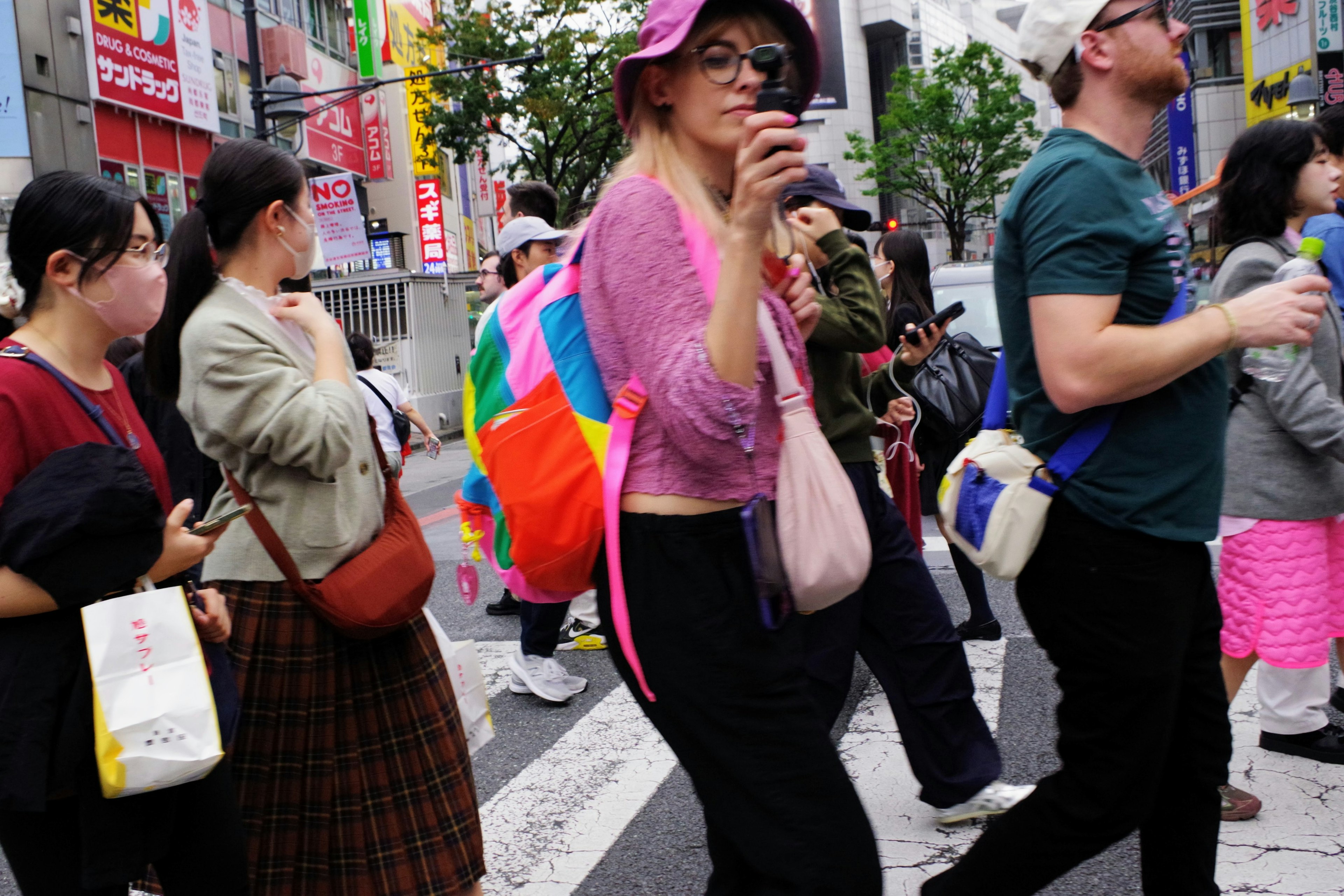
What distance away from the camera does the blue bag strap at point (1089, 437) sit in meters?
2.05

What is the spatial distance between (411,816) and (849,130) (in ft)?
232

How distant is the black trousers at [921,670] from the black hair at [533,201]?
9.91 feet

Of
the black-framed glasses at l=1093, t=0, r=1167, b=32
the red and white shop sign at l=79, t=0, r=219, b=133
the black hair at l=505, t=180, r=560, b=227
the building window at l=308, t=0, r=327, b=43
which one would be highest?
the building window at l=308, t=0, r=327, b=43

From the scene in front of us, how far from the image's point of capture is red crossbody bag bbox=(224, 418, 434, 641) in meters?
2.33

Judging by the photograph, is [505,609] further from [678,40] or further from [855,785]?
[678,40]

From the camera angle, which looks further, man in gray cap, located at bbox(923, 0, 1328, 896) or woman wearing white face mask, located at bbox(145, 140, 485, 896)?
woman wearing white face mask, located at bbox(145, 140, 485, 896)

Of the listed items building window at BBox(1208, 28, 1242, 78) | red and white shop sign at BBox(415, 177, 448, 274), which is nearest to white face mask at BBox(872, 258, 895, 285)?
red and white shop sign at BBox(415, 177, 448, 274)

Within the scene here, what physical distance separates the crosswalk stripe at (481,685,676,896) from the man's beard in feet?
6.31

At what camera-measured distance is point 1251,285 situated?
327 cm

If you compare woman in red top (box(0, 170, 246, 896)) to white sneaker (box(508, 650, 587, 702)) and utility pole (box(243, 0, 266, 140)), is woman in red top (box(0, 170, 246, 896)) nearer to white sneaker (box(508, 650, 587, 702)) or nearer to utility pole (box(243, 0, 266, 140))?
white sneaker (box(508, 650, 587, 702))

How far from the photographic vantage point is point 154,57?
19.1 m

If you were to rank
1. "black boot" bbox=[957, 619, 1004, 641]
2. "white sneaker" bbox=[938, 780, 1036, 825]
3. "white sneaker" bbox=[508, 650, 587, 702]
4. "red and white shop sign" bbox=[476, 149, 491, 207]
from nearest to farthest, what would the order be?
"white sneaker" bbox=[938, 780, 1036, 825] → "white sneaker" bbox=[508, 650, 587, 702] → "black boot" bbox=[957, 619, 1004, 641] → "red and white shop sign" bbox=[476, 149, 491, 207]

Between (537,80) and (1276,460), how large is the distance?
2242 centimetres

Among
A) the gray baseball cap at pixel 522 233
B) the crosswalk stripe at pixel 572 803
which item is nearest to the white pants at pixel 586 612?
the crosswalk stripe at pixel 572 803
